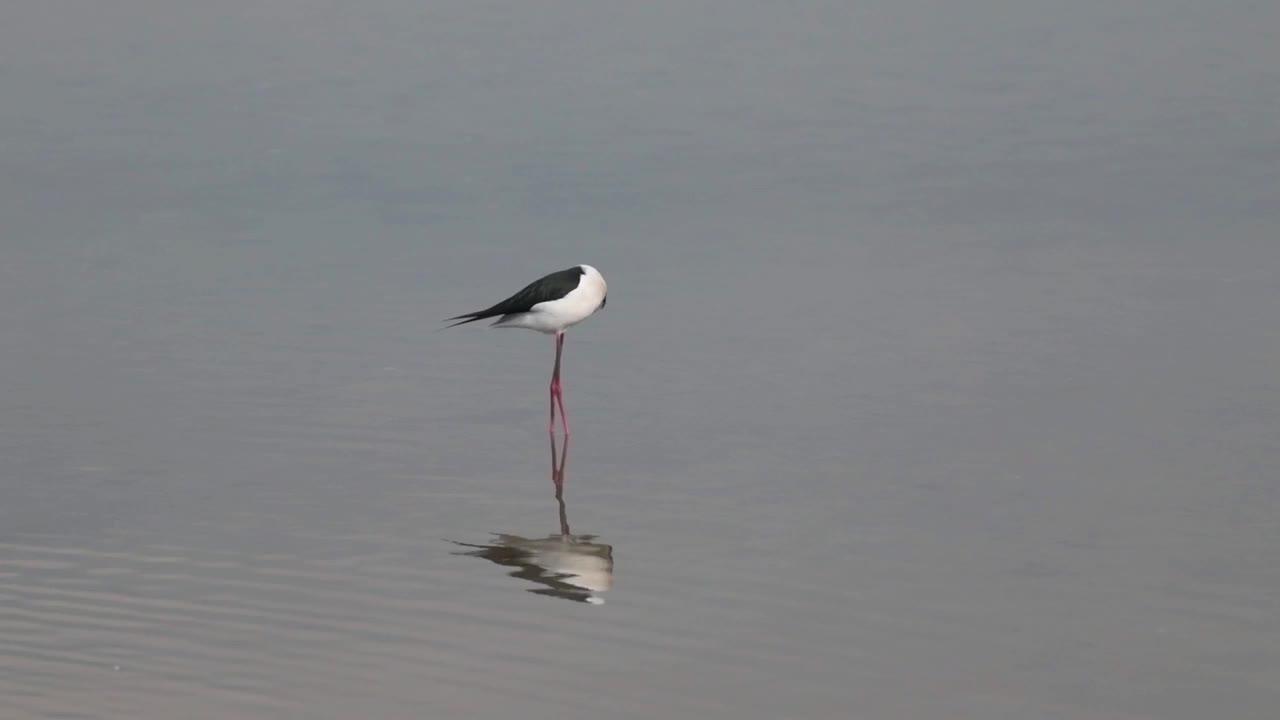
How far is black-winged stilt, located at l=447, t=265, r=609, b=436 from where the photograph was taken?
10320 millimetres

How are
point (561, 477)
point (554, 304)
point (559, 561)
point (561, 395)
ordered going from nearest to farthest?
point (559, 561) → point (561, 477) → point (561, 395) → point (554, 304)

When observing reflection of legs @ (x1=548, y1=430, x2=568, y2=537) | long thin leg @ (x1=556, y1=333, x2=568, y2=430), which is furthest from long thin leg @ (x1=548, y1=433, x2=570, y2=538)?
long thin leg @ (x1=556, y1=333, x2=568, y2=430)

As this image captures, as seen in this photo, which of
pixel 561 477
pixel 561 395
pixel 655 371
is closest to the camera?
pixel 561 477

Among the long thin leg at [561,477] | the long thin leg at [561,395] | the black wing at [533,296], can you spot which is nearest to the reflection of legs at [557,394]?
the long thin leg at [561,395]

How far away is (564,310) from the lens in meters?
10.4

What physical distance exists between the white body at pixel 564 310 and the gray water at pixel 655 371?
1.13ft

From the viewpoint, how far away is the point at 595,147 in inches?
690

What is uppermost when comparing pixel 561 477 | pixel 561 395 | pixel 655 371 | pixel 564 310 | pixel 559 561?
pixel 564 310

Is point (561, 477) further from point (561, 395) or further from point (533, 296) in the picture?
point (533, 296)

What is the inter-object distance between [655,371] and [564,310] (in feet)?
1.98

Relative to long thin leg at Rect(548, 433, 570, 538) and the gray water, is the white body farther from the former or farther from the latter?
long thin leg at Rect(548, 433, 570, 538)

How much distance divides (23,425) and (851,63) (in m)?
12.5

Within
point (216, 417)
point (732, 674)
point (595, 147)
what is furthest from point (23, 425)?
point (595, 147)

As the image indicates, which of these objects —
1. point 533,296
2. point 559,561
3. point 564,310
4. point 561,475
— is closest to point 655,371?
point 564,310
